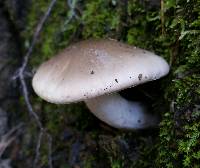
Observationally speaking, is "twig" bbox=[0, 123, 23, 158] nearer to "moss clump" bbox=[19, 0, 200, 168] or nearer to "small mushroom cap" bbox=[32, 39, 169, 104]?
"moss clump" bbox=[19, 0, 200, 168]

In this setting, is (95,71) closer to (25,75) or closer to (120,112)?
(120,112)

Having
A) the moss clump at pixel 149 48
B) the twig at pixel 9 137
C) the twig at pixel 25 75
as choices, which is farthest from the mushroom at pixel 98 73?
the twig at pixel 9 137

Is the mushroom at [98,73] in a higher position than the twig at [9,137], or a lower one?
higher

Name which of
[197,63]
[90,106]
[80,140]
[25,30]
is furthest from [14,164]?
[197,63]

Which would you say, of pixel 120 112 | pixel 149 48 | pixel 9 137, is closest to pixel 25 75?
pixel 9 137

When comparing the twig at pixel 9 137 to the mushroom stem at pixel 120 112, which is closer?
the mushroom stem at pixel 120 112

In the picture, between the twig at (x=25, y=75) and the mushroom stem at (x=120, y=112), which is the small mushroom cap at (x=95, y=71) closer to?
the mushroom stem at (x=120, y=112)

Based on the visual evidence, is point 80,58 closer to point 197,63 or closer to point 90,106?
point 90,106

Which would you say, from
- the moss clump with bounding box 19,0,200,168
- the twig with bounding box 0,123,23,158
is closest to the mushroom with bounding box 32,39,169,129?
the moss clump with bounding box 19,0,200,168
